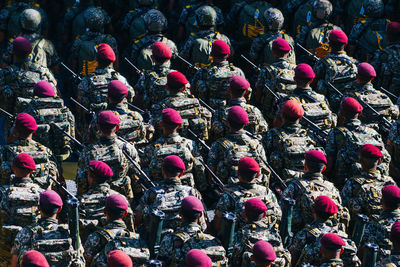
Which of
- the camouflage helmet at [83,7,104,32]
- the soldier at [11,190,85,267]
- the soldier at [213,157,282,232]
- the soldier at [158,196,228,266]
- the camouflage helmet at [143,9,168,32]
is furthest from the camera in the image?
the camouflage helmet at [83,7,104,32]

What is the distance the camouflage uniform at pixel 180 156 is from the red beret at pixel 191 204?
6.06 feet

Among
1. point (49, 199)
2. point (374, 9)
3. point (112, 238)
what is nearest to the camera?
point (112, 238)

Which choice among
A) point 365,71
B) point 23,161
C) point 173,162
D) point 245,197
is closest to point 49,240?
point 23,161

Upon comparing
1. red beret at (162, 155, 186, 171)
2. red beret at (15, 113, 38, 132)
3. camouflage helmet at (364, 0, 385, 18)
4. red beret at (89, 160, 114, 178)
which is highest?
camouflage helmet at (364, 0, 385, 18)

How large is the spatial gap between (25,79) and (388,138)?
5914 mm

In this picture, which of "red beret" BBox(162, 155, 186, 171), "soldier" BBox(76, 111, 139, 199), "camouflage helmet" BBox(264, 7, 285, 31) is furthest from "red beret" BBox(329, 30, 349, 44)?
"red beret" BBox(162, 155, 186, 171)

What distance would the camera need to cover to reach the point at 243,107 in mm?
14711

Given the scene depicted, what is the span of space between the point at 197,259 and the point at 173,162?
2.09 m

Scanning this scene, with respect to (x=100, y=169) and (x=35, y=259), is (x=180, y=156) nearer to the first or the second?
(x=100, y=169)

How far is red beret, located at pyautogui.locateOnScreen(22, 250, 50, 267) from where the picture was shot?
33.4 feet

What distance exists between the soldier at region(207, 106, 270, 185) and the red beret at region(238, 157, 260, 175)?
40.5 inches

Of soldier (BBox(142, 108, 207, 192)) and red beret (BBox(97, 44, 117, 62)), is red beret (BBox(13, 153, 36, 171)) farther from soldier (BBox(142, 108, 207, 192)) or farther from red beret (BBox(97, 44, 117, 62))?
red beret (BBox(97, 44, 117, 62))

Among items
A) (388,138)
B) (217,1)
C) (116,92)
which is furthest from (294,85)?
(217,1)

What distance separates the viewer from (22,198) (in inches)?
472
